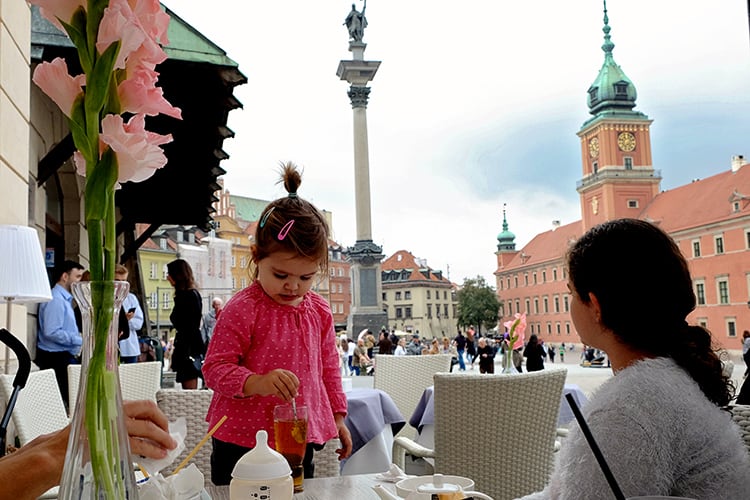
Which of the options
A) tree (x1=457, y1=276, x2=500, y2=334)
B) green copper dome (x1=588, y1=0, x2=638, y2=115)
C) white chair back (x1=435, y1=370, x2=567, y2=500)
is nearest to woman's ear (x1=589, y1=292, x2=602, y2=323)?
white chair back (x1=435, y1=370, x2=567, y2=500)

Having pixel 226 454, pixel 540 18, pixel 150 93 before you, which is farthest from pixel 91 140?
pixel 540 18

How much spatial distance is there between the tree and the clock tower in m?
10.9

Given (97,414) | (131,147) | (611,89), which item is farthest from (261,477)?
(611,89)

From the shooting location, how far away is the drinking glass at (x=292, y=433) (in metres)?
1.08

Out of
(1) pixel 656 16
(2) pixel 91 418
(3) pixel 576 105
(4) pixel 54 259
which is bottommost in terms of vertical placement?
(2) pixel 91 418

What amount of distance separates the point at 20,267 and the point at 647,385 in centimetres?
230

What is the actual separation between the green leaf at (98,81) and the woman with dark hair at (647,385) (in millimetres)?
698

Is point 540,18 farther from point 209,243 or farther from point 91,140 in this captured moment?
point 91,140

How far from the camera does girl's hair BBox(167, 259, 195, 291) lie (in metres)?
4.60

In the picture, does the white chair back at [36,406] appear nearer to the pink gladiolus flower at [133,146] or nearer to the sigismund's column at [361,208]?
the pink gladiolus flower at [133,146]

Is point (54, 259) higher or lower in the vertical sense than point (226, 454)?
higher

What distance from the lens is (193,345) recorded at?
188 inches

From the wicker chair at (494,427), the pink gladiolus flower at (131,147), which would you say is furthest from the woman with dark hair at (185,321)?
the pink gladiolus flower at (131,147)

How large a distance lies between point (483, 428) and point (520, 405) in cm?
15
